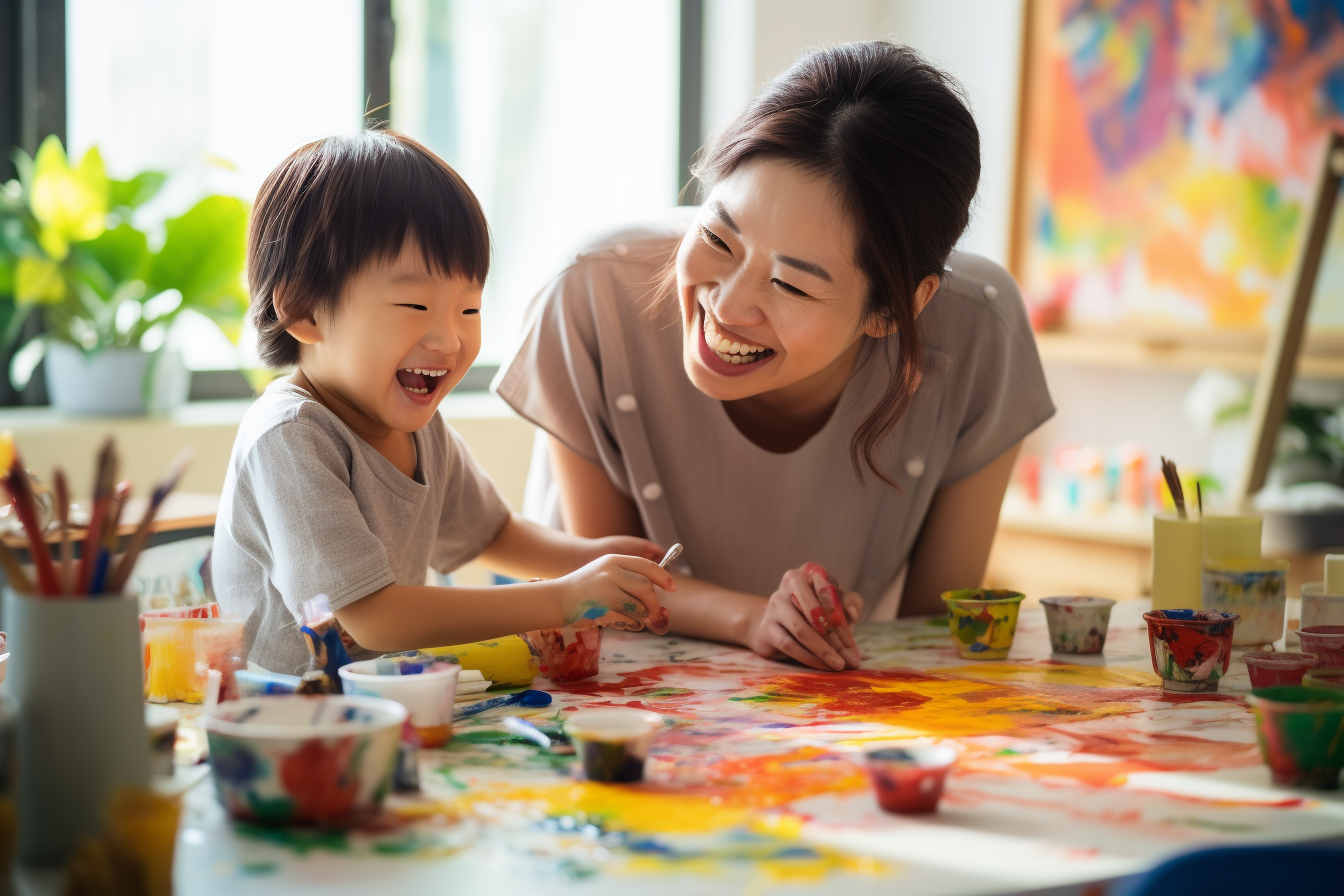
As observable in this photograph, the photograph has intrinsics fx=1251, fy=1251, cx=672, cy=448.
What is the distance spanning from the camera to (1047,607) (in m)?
1.35

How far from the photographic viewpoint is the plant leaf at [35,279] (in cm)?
270

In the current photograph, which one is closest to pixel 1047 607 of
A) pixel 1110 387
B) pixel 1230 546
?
pixel 1230 546

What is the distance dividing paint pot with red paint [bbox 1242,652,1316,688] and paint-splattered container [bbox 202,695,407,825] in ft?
2.48

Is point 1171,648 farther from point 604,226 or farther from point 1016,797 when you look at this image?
point 604,226

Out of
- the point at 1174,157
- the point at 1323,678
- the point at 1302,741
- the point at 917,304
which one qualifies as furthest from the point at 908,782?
the point at 1174,157

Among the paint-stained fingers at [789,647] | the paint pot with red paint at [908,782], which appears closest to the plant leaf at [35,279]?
the paint-stained fingers at [789,647]

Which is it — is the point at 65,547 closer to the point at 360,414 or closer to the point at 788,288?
the point at 360,414

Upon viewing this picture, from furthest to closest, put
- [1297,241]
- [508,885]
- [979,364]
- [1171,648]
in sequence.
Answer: [1297,241]
[979,364]
[1171,648]
[508,885]

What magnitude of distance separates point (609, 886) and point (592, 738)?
170 mm

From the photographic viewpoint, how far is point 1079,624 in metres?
1.34

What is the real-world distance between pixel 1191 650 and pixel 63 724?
37.4 inches

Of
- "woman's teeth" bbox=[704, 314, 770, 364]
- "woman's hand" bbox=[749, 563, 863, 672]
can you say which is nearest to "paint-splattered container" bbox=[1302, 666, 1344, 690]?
"woman's hand" bbox=[749, 563, 863, 672]

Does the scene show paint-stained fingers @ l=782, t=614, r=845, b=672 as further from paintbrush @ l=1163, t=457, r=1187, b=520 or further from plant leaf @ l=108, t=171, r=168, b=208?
plant leaf @ l=108, t=171, r=168, b=208

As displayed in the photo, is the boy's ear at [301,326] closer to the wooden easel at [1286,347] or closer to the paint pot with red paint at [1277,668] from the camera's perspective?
the paint pot with red paint at [1277,668]
